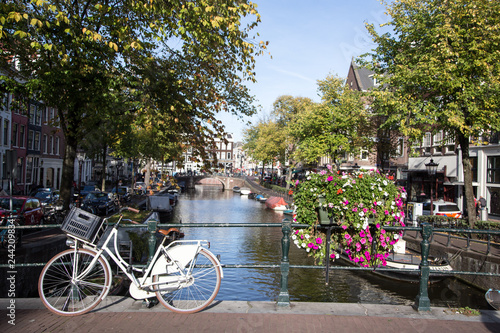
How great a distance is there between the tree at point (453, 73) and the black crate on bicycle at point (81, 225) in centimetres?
1641

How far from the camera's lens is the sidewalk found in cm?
440

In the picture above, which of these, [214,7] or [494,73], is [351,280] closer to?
[494,73]

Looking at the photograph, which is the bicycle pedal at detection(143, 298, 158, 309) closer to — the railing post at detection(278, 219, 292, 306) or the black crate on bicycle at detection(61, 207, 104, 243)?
the black crate on bicycle at detection(61, 207, 104, 243)

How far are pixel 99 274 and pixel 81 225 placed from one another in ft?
2.18

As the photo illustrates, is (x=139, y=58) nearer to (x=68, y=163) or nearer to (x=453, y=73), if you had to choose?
(x=68, y=163)

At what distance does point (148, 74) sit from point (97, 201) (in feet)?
70.8

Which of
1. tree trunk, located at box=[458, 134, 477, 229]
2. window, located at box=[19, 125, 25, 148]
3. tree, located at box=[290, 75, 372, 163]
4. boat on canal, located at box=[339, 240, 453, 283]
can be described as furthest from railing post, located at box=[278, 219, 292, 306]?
window, located at box=[19, 125, 25, 148]

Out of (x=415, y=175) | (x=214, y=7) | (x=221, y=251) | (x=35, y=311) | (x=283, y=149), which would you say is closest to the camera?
(x=35, y=311)

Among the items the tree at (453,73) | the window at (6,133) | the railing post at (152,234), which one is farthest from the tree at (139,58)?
the window at (6,133)

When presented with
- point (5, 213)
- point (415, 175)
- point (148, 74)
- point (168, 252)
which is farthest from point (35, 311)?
point (415, 175)

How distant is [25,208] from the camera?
16812 millimetres

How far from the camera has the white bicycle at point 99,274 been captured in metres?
4.77

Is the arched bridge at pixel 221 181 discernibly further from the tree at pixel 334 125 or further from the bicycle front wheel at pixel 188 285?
the bicycle front wheel at pixel 188 285

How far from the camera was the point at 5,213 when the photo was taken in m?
13.8
